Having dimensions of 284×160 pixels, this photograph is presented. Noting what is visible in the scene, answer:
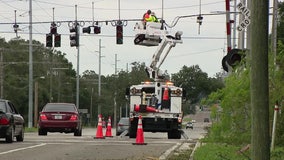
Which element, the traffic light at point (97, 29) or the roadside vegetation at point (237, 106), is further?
the traffic light at point (97, 29)

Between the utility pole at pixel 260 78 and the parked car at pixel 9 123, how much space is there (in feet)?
47.8

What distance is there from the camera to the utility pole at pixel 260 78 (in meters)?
5.99

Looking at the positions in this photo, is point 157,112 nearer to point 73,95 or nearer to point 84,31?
point 84,31

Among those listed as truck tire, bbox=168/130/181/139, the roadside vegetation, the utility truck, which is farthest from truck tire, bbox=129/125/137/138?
the roadside vegetation

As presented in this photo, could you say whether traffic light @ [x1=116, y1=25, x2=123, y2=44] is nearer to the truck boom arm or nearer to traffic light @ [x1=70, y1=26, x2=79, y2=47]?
traffic light @ [x1=70, y1=26, x2=79, y2=47]

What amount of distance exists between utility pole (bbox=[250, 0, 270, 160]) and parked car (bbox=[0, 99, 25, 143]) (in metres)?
14.6

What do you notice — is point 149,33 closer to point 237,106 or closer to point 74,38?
point 74,38

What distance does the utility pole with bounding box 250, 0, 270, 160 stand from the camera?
599 cm

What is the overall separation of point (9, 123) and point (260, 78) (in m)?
14.9

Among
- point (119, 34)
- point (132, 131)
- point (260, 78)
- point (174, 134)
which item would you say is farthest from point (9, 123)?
point (119, 34)

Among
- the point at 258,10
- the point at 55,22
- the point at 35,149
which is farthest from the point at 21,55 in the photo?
the point at 258,10

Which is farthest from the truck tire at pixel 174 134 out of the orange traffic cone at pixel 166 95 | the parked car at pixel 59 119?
the parked car at pixel 59 119

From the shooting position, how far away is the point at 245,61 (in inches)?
499

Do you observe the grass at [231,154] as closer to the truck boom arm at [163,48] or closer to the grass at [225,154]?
the grass at [225,154]
